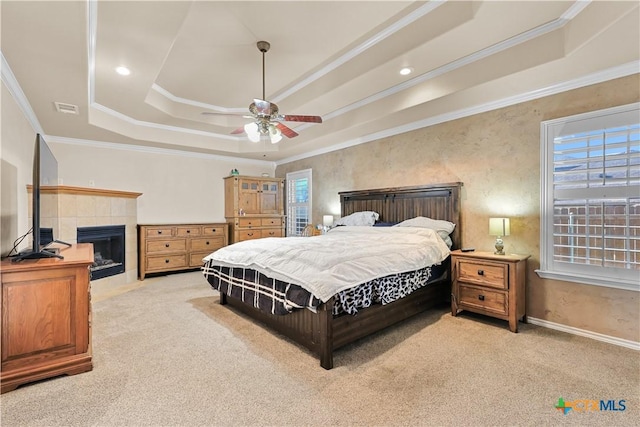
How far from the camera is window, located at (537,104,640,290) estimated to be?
2.71 meters

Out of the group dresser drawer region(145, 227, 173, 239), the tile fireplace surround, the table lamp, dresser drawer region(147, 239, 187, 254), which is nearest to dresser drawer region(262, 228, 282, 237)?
dresser drawer region(147, 239, 187, 254)

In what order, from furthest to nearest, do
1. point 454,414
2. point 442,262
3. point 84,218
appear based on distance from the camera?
point 84,218
point 442,262
point 454,414

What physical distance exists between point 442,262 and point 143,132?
17.4ft

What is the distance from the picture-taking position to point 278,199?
22.9 ft

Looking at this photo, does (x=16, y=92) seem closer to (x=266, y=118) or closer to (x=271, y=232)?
(x=266, y=118)

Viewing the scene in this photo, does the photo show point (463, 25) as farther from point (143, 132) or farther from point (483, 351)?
point (143, 132)

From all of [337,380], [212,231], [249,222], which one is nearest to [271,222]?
[249,222]

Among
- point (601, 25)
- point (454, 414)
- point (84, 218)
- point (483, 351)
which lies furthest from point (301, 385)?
point (84, 218)

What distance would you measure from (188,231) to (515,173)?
545cm

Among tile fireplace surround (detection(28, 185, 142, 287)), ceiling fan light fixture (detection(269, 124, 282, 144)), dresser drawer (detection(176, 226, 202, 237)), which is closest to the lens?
ceiling fan light fixture (detection(269, 124, 282, 144))

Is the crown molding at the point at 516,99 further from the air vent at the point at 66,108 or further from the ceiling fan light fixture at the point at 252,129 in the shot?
the air vent at the point at 66,108

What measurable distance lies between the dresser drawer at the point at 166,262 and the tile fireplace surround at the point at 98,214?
25 cm

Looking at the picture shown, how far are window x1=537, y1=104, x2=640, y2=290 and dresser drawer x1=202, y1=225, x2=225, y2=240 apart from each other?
5.39 metres

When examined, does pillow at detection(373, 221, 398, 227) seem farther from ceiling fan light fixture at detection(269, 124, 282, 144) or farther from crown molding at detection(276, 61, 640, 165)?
ceiling fan light fixture at detection(269, 124, 282, 144)
